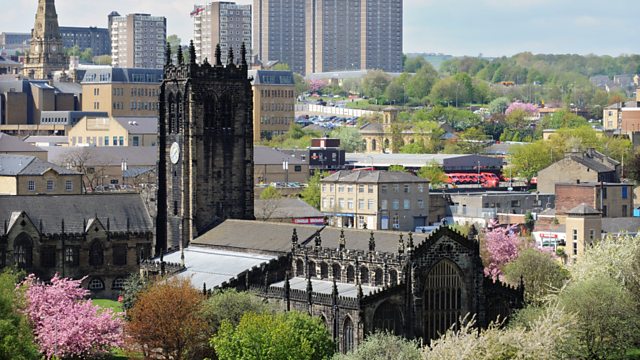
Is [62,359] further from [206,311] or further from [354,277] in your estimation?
[354,277]

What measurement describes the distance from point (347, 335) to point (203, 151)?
26.6 m

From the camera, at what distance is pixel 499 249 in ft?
440

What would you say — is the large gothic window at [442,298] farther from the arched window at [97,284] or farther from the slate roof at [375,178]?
the slate roof at [375,178]

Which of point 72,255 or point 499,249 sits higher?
point 72,255

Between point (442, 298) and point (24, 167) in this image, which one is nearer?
point (442, 298)

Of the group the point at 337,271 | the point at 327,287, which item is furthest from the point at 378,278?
the point at 337,271

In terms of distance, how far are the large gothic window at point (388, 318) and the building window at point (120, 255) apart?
31.6 metres

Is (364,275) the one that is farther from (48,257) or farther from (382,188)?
(382,188)

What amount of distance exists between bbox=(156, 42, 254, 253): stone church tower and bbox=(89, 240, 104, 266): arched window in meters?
4.49

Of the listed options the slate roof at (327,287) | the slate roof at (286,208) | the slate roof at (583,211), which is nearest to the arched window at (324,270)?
the slate roof at (327,287)

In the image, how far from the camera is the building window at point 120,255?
125 m

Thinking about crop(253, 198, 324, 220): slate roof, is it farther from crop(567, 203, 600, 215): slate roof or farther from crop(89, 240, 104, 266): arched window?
crop(89, 240, 104, 266): arched window

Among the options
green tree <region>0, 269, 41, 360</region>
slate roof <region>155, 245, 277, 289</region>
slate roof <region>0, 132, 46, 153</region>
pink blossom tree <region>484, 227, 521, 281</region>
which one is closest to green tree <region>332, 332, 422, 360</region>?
green tree <region>0, 269, 41, 360</region>

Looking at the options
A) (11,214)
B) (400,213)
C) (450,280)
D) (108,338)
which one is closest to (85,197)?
(11,214)
